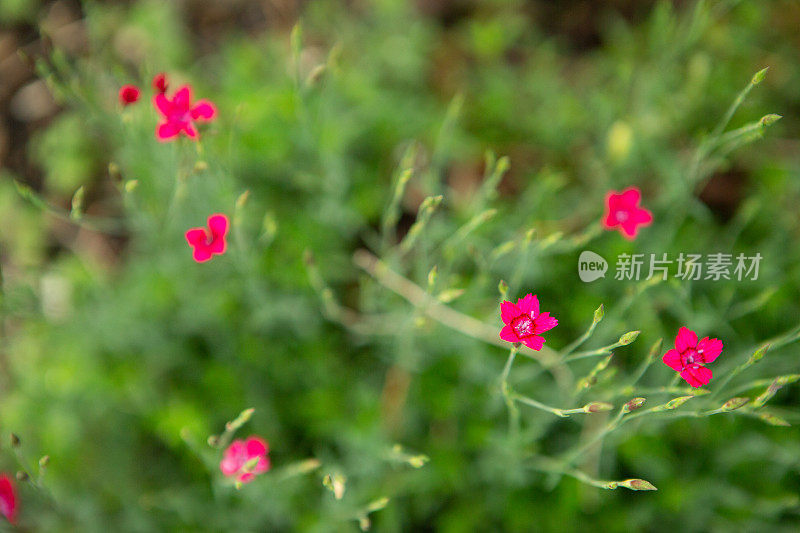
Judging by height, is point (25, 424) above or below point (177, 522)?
above

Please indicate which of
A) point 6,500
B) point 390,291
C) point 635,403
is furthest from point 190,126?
point 635,403

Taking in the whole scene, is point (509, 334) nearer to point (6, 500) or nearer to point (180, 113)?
point (180, 113)

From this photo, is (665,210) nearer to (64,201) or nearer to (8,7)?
(64,201)

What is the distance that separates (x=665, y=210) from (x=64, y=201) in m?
2.99

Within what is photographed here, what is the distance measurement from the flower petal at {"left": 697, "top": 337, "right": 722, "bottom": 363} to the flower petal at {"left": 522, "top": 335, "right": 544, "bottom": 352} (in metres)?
0.37

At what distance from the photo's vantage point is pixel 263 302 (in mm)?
2125

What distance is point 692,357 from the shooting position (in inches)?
50.1

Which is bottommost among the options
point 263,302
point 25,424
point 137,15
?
point 25,424

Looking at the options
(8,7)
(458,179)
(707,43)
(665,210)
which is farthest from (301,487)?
(8,7)

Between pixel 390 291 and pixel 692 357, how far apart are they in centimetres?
108

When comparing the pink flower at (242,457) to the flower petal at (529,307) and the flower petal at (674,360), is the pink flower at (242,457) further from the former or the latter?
the flower petal at (674,360)

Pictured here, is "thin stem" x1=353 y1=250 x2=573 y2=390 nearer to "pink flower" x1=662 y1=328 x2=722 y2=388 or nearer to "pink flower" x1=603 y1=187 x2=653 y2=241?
"pink flower" x1=603 y1=187 x2=653 y2=241
